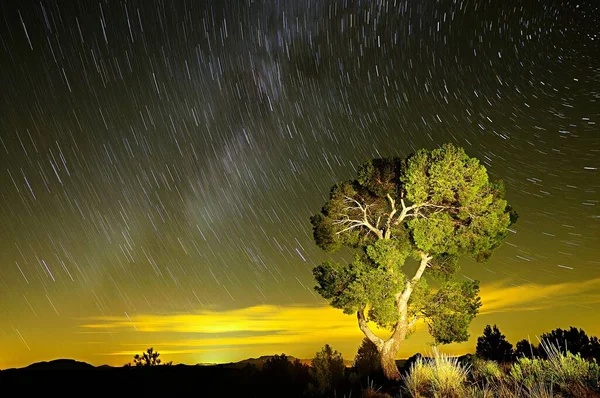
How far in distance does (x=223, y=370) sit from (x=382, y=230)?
11431 millimetres

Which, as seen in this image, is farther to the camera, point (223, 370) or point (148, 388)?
point (223, 370)

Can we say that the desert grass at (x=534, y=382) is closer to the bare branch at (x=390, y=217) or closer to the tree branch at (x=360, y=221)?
the bare branch at (x=390, y=217)

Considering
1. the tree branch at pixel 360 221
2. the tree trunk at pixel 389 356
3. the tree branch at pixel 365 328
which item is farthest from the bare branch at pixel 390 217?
the tree trunk at pixel 389 356

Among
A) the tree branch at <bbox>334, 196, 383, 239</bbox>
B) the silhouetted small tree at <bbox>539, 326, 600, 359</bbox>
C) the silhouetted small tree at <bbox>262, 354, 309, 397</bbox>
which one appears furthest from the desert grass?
the tree branch at <bbox>334, 196, 383, 239</bbox>

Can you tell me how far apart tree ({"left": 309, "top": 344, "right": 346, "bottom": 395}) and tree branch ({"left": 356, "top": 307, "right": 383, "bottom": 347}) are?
2.01 m

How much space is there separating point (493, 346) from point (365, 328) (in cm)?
779

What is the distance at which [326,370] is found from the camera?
56.9ft

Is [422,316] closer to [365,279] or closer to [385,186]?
[365,279]

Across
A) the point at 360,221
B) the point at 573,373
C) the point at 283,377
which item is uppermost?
the point at 360,221

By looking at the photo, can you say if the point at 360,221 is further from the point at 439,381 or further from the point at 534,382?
the point at 534,382

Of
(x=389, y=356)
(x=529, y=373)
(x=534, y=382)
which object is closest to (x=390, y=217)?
(x=389, y=356)

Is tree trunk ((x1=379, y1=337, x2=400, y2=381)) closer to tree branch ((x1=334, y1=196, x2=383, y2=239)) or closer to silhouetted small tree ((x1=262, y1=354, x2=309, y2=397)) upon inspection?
silhouetted small tree ((x1=262, y1=354, x2=309, y2=397))

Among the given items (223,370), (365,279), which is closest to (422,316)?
(365,279)

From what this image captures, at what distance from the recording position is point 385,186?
18.9 metres
